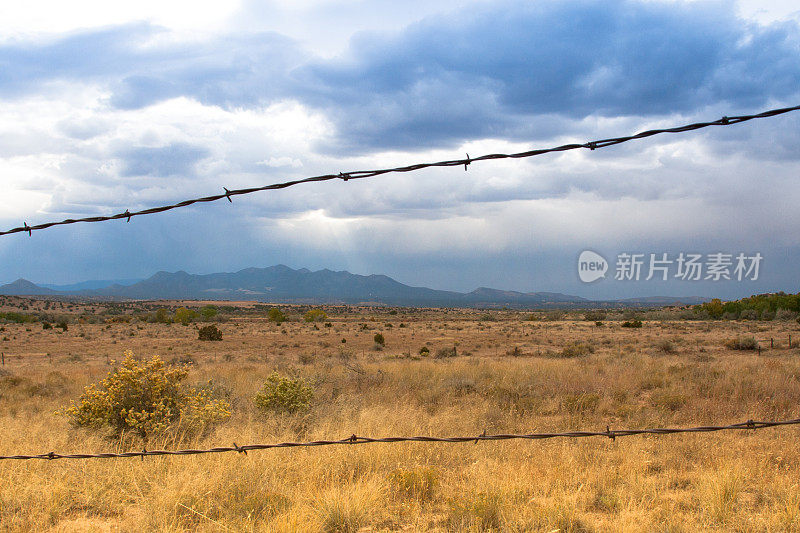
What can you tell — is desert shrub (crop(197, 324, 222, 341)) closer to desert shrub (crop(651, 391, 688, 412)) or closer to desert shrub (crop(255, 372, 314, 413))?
desert shrub (crop(255, 372, 314, 413))

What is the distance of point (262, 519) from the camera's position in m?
4.31

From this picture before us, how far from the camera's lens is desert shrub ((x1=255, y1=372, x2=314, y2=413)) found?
9.81 m

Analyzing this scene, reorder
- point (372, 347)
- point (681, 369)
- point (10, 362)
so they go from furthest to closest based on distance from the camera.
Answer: point (372, 347), point (10, 362), point (681, 369)

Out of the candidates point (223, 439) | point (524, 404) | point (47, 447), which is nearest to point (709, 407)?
point (524, 404)

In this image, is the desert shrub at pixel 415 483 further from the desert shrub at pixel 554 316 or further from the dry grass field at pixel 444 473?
the desert shrub at pixel 554 316

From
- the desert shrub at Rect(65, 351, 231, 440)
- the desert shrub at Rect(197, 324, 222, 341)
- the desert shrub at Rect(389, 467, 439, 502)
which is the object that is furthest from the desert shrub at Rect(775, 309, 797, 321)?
the desert shrub at Rect(65, 351, 231, 440)

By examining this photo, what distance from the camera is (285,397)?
9.96 metres

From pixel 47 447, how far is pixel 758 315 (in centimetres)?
7078

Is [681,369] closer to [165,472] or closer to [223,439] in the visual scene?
[223,439]

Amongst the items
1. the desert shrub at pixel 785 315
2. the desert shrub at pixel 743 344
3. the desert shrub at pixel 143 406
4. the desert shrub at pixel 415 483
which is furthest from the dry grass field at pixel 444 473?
the desert shrub at pixel 785 315

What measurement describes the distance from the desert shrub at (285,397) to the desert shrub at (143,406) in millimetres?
1300

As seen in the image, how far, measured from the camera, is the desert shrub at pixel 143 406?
7871 mm

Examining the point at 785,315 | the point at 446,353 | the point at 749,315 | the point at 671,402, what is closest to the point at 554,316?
the point at 749,315

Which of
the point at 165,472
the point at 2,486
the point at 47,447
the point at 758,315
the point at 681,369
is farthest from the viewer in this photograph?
the point at 758,315
